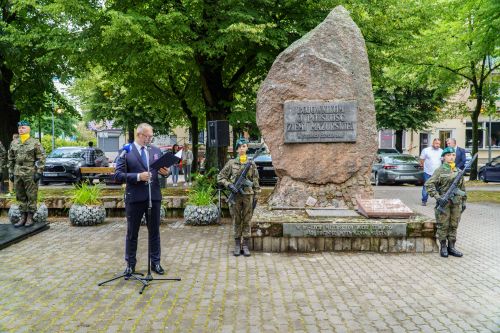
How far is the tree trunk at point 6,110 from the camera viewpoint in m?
16.4

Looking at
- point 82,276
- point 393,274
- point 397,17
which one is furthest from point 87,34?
point 393,274

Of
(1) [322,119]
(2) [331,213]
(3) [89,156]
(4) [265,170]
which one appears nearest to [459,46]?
(4) [265,170]

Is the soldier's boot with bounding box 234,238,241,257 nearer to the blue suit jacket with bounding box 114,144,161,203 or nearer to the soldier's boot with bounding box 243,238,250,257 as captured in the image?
the soldier's boot with bounding box 243,238,250,257

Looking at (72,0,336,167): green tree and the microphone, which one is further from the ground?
(72,0,336,167): green tree

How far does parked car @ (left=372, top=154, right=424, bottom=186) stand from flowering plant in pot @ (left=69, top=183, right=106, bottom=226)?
13.7 m

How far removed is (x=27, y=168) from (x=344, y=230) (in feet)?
21.4

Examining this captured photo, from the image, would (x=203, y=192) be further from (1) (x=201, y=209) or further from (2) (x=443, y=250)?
(2) (x=443, y=250)

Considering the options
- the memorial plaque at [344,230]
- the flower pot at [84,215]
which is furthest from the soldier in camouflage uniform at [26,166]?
the memorial plaque at [344,230]

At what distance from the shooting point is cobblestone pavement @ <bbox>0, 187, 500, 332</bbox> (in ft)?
15.8

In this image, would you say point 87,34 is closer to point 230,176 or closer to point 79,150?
point 230,176

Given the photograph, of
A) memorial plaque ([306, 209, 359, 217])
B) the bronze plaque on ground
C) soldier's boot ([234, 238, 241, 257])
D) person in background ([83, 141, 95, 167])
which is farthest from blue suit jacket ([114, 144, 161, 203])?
person in background ([83, 141, 95, 167])

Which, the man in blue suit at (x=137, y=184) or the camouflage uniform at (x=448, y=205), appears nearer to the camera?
the man in blue suit at (x=137, y=184)

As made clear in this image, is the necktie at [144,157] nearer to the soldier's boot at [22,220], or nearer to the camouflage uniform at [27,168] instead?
the camouflage uniform at [27,168]

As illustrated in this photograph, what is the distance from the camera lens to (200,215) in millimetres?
10453
